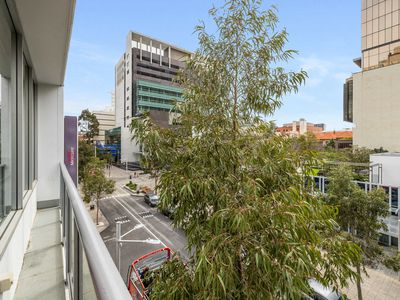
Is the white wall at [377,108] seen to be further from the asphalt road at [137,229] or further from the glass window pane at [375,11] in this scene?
the asphalt road at [137,229]

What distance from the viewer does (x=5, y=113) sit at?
1.77 m

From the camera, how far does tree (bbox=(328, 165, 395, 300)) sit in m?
5.79

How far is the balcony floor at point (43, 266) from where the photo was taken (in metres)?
1.49

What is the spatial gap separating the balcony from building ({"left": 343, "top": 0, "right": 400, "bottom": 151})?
28124 mm

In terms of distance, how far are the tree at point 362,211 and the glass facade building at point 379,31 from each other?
26097mm

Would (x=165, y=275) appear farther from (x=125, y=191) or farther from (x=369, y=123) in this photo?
(x=369, y=123)

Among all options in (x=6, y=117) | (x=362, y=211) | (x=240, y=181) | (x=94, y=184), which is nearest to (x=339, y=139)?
(x=362, y=211)

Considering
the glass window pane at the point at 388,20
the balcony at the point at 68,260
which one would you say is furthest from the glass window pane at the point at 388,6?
the balcony at the point at 68,260

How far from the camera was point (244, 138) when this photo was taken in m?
2.27

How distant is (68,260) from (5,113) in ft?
4.06

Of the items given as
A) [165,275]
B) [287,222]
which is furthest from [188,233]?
[287,222]

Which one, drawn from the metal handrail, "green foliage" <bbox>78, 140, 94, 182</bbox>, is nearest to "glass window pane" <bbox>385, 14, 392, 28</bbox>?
"green foliage" <bbox>78, 140, 94, 182</bbox>

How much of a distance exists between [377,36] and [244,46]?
3254 cm

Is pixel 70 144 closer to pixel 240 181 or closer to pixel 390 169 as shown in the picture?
pixel 240 181
